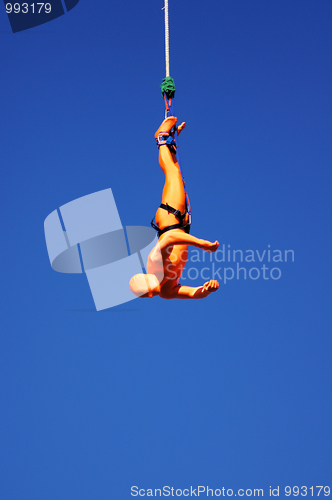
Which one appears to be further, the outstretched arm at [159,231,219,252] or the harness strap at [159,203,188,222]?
the harness strap at [159,203,188,222]

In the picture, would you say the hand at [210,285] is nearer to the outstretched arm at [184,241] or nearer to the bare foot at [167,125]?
the outstretched arm at [184,241]

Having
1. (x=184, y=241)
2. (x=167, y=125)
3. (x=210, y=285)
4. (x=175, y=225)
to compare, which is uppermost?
(x=167, y=125)

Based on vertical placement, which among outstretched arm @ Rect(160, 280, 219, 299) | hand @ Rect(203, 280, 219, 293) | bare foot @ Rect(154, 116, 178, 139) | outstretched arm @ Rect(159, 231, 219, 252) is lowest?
hand @ Rect(203, 280, 219, 293)

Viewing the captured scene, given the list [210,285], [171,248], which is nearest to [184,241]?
[171,248]

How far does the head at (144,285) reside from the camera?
4074 mm

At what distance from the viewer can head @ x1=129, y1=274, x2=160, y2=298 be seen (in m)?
4.07

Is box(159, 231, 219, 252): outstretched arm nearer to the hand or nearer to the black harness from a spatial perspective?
the black harness

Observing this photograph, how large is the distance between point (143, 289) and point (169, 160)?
103 centimetres

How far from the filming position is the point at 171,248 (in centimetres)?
408

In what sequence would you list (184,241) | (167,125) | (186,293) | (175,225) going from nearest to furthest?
(184,241) → (175,225) → (186,293) → (167,125)

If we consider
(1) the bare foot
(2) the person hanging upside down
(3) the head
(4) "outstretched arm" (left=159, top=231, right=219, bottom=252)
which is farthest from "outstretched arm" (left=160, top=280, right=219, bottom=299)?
(1) the bare foot

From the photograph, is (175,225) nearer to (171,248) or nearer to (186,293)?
(171,248)

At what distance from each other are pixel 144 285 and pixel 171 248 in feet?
1.11

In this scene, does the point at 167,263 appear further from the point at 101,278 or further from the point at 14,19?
the point at 14,19
